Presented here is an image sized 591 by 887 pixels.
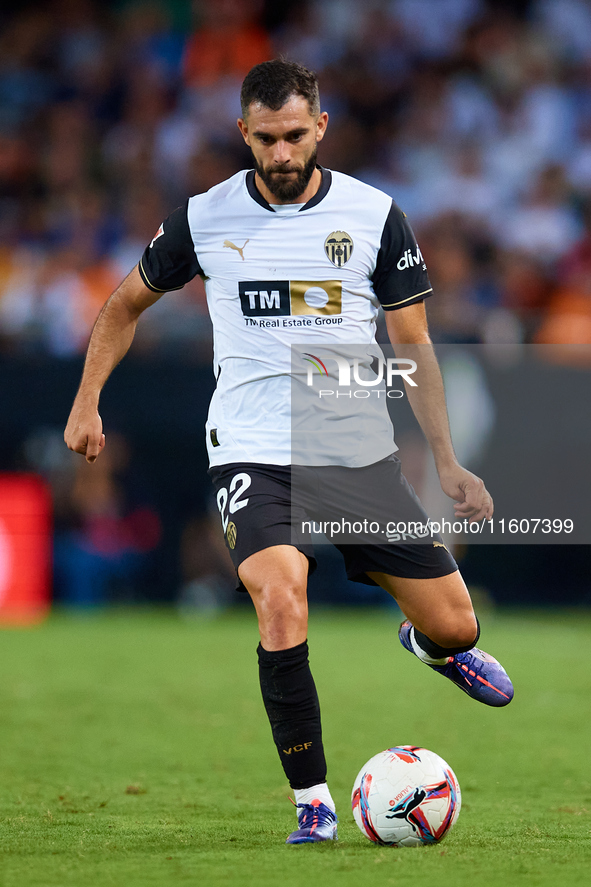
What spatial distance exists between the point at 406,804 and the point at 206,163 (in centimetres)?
967

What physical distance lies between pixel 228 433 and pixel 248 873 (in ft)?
5.26

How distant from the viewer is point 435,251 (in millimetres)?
11438

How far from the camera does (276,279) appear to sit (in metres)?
4.37

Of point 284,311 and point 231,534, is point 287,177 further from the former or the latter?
point 231,534

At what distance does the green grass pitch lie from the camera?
3.56m

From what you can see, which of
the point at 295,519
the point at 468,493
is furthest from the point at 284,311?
the point at 468,493

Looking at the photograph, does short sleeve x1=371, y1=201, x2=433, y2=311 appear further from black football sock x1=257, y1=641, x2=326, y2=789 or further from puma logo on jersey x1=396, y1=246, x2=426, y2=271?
black football sock x1=257, y1=641, x2=326, y2=789

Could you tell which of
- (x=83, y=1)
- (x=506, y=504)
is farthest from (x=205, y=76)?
(x=506, y=504)

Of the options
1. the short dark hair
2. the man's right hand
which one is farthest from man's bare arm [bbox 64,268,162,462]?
the short dark hair

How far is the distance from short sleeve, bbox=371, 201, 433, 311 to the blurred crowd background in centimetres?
601

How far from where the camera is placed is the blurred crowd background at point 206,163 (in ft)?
36.8

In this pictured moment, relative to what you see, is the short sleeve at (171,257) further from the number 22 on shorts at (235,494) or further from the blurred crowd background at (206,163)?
the blurred crowd background at (206,163)

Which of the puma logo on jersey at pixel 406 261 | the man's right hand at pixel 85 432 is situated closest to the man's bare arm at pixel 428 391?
the puma logo on jersey at pixel 406 261

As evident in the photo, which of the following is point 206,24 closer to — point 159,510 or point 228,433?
point 159,510
